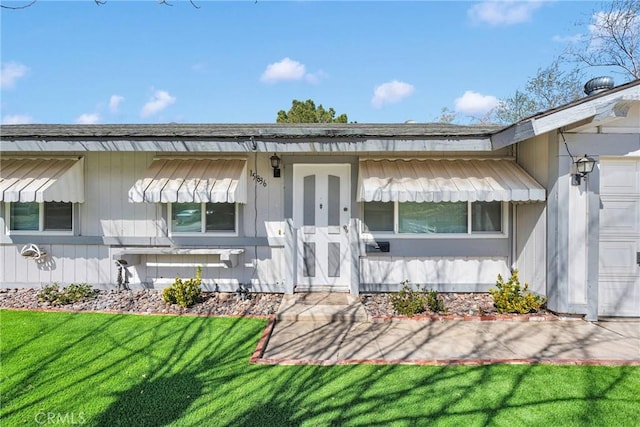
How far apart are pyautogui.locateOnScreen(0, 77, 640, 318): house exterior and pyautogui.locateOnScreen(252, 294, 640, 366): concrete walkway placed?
1.25 m

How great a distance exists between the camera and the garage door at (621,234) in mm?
6418

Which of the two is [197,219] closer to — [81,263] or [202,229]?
[202,229]

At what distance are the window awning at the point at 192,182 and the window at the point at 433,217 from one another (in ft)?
10.0

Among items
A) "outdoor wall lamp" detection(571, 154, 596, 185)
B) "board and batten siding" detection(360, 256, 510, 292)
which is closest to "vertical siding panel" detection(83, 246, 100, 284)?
"board and batten siding" detection(360, 256, 510, 292)

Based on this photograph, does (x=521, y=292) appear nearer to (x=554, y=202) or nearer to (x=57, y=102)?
(x=554, y=202)

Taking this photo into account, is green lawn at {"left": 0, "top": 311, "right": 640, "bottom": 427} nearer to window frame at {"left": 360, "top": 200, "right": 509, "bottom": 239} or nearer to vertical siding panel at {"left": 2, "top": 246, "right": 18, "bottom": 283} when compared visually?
window frame at {"left": 360, "top": 200, "right": 509, "bottom": 239}

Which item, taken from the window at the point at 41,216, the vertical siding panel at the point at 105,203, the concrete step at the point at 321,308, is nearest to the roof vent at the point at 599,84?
the concrete step at the point at 321,308

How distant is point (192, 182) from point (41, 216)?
13.5ft

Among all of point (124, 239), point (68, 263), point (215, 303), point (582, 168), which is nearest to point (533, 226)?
point (582, 168)

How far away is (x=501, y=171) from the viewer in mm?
7203

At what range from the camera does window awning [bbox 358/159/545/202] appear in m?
6.64

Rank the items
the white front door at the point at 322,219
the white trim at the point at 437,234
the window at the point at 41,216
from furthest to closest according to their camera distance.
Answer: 1. the window at the point at 41,216
2. the white front door at the point at 322,219
3. the white trim at the point at 437,234

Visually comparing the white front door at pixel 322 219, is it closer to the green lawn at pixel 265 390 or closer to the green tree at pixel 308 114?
the green lawn at pixel 265 390

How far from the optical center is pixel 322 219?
785cm
